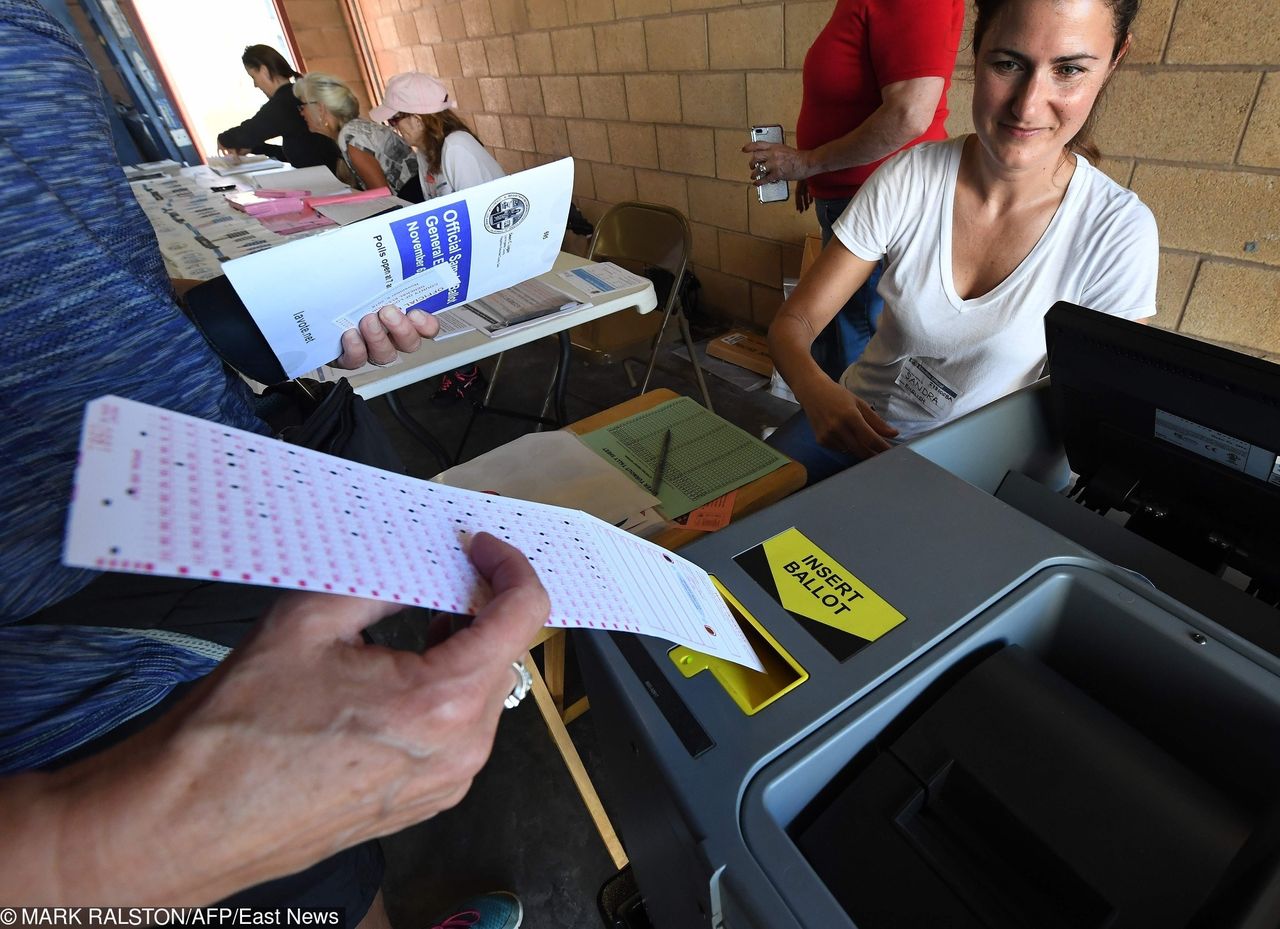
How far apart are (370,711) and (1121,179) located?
217 cm

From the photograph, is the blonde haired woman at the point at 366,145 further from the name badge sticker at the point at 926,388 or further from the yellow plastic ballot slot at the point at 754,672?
the yellow plastic ballot slot at the point at 754,672

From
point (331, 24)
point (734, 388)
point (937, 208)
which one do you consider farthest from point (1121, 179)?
point (331, 24)

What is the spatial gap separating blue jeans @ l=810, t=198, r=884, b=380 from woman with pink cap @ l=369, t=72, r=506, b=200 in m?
1.60

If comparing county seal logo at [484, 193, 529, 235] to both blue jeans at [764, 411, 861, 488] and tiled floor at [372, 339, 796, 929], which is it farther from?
tiled floor at [372, 339, 796, 929]

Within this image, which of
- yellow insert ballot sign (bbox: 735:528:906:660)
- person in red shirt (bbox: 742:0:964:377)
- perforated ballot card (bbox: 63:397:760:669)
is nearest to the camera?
perforated ballot card (bbox: 63:397:760:669)

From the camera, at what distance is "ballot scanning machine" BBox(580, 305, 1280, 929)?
0.38 metres

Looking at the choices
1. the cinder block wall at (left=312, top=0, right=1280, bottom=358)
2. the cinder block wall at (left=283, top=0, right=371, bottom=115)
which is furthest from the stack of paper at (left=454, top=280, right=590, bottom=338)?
the cinder block wall at (left=283, top=0, right=371, bottom=115)

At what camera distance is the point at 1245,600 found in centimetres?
54

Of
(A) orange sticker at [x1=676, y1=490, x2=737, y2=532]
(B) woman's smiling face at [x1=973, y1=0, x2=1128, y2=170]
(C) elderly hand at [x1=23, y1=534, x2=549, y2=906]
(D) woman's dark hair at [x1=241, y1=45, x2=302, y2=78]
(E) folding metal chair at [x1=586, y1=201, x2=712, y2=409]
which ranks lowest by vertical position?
(E) folding metal chair at [x1=586, y1=201, x2=712, y2=409]

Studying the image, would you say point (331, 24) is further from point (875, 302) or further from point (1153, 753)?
point (1153, 753)

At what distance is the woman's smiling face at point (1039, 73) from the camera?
84cm

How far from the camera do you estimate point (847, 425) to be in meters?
1.00

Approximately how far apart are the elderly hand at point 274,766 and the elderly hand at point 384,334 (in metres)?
0.65

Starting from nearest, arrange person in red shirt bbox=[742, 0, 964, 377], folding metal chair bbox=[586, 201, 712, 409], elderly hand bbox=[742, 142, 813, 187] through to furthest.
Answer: person in red shirt bbox=[742, 0, 964, 377] < elderly hand bbox=[742, 142, 813, 187] < folding metal chair bbox=[586, 201, 712, 409]
